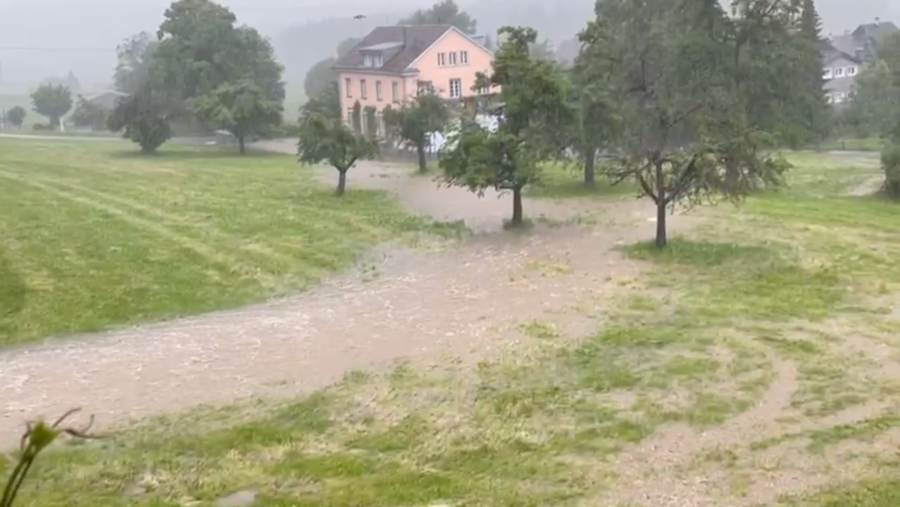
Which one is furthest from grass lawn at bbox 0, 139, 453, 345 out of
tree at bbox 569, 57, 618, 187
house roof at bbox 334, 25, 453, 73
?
house roof at bbox 334, 25, 453, 73

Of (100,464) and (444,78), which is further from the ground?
(444,78)

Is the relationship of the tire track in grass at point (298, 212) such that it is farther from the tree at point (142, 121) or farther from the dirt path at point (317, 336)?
the tree at point (142, 121)

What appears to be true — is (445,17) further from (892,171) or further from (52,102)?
(892,171)

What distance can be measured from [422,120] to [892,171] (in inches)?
428

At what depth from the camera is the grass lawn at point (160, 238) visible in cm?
1240

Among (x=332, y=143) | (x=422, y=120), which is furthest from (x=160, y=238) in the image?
(x=422, y=120)

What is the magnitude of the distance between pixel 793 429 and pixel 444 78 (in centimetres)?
3021

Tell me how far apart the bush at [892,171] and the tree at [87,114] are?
29.4 metres

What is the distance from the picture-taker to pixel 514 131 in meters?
17.1

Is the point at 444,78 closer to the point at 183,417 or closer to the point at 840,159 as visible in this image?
the point at 840,159

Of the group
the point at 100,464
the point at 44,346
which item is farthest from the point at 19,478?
the point at 44,346

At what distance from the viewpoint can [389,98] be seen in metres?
36.7

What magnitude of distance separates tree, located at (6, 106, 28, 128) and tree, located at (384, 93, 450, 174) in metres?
23.8

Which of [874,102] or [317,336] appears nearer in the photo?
[317,336]
